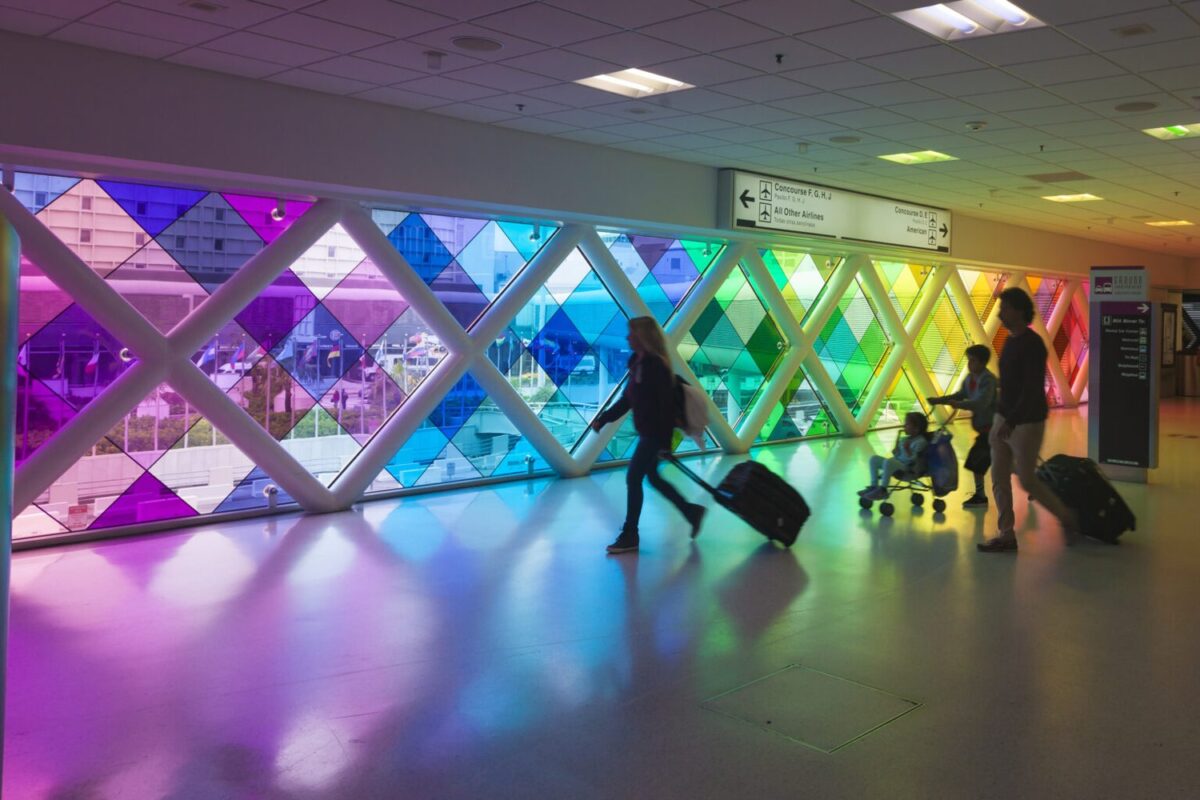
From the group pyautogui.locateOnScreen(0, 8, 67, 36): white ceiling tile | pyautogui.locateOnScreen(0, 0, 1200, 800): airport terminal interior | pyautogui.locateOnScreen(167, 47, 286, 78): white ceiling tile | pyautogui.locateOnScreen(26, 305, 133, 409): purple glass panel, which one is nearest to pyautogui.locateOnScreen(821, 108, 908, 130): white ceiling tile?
pyautogui.locateOnScreen(0, 0, 1200, 800): airport terminal interior

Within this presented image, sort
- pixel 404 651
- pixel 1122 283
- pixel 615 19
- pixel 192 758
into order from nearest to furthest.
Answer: pixel 192 758, pixel 404 651, pixel 615 19, pixel 1122 283

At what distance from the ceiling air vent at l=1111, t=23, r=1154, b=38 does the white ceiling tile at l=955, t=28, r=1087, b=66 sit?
31 cm

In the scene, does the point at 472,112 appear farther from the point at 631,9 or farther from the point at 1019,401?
the point at 1019,401

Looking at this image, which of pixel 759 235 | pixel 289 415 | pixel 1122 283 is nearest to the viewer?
pixel 289 415

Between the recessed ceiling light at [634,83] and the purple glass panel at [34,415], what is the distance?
5.14 meters

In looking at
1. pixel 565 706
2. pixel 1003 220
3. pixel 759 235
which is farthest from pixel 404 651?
pixel 1003 220

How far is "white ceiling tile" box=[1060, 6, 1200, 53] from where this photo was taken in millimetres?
5957

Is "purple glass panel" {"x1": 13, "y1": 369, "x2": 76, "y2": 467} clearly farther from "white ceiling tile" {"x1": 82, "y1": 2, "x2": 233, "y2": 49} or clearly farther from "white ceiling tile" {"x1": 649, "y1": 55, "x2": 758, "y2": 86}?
"white ceiling tile" {"x1": 649, "y1": 55, "x2": 758, "y2": 86}

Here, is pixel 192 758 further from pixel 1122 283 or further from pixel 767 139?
pixel 1122 283

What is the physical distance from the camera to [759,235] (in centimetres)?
1273

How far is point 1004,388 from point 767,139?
4240 millimetres

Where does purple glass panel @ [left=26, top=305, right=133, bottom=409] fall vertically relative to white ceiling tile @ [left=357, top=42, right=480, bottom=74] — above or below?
below

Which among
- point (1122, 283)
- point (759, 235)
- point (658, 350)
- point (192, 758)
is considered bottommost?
point (192, 758)

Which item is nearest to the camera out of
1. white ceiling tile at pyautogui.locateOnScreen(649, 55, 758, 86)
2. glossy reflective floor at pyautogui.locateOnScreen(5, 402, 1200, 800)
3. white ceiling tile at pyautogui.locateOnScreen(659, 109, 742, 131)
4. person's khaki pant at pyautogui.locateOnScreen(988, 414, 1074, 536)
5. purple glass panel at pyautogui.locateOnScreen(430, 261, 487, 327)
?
glossy reflective floor at pyautogui.locateOnScreen(5, 402, 1200, 800)
